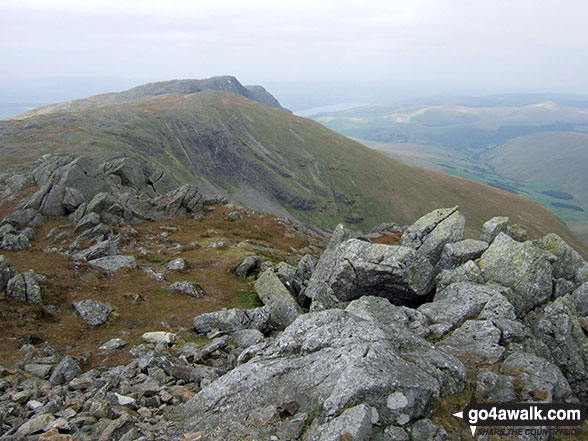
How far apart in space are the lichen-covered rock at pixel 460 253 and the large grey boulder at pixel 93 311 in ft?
92.2

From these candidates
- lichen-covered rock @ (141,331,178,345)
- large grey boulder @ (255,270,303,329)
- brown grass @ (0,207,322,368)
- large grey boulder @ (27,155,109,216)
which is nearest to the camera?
brown grass @ (0,207,322,368)

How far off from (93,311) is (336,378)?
71.6ft

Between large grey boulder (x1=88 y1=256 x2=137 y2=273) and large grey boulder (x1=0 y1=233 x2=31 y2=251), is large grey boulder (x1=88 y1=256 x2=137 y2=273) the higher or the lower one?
the lower one

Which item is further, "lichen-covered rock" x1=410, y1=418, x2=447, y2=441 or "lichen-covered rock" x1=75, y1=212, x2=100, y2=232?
"lichen-covered rock" x1=75, y1=212, x2=100, y2=232

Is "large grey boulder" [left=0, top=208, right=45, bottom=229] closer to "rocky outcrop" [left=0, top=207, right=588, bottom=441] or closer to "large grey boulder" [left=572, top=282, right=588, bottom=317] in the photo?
"rocky outcrop" [left=0, top=207, right=588, bottom=441]

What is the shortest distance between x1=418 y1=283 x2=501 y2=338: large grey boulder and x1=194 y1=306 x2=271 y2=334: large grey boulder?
11.9 m

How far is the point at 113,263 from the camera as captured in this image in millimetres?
36906

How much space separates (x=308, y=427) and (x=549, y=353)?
1704 centimetres

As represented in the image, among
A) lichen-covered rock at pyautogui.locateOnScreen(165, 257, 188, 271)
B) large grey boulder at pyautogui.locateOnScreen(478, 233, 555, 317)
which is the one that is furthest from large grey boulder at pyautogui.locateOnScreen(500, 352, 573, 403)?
lichen-covered rock at pyautogui.locateOnScreen(165, 257, 188, 271)

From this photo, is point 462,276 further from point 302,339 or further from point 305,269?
point 305,269

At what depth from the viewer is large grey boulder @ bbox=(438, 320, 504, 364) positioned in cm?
1903

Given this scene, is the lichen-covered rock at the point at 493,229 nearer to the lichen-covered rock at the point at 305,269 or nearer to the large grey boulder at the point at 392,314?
the large grey boulder at the point at 392,314

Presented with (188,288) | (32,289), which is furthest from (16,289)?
(188,288)

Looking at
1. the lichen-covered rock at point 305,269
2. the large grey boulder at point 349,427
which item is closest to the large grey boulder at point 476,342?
the large grey boulder at point 349,427
